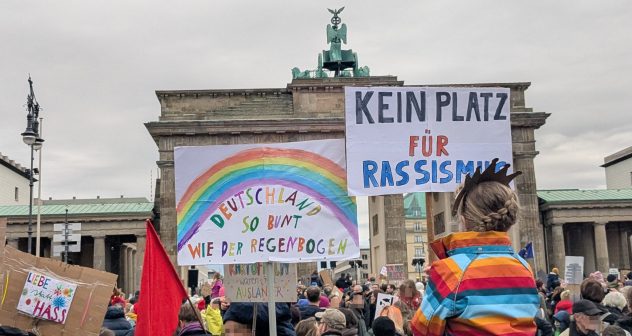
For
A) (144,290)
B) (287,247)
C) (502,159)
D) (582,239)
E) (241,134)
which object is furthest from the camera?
(582,239)

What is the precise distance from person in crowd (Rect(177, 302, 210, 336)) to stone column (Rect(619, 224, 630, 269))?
58.9 m

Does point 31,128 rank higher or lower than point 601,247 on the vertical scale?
higher

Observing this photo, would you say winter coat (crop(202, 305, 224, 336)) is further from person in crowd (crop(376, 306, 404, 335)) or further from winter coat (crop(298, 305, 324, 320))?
person in crowd (crop(376, 306, 404, 335))

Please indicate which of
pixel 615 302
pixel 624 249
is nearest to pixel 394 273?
pixel 615 302

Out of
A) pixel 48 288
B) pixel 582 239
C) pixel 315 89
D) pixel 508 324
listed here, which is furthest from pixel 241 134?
pixel 508 324

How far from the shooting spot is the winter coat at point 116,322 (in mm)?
9500

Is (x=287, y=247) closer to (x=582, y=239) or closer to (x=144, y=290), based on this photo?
(x=144, y=290)

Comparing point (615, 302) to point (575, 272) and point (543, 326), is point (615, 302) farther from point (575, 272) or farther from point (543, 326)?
point (575, 272)

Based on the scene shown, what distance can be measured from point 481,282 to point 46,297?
21.8 ft

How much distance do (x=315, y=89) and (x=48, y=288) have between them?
145 ft

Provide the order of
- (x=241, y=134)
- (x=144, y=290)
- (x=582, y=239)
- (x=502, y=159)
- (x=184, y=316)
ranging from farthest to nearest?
(x=582, y=239), (x=241, y=134), (x=502, y=159), (x=184, y=316), (x=144, y=290)

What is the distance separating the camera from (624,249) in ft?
194

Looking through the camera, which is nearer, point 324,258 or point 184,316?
point 184,316

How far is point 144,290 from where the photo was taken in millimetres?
5691
